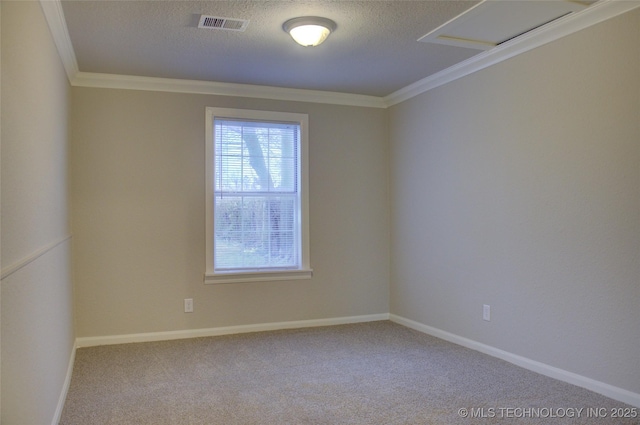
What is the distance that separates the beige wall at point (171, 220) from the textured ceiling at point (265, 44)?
0.37m

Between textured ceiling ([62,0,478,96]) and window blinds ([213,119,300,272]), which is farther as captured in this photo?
window blinds ([213,119,300,272])

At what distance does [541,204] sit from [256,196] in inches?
98.5

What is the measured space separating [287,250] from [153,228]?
1269mm

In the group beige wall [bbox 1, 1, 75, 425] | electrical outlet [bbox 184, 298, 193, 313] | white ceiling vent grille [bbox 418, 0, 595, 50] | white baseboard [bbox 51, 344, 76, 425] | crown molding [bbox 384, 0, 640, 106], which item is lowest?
white baseboard [bbox 51, 344, 76, 425]

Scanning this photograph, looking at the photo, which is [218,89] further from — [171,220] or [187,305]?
[187,305]

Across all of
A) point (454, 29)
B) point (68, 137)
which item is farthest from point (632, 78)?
point (68, 137)

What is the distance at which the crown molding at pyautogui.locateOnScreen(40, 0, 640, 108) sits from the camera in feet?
9.21

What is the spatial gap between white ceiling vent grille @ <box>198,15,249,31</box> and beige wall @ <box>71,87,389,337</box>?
1456 millimetres

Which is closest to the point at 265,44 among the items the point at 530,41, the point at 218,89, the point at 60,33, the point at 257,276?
the point at 218,89

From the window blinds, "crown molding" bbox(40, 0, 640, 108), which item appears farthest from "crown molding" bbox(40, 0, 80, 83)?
the window blinds

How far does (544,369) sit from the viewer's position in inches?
128

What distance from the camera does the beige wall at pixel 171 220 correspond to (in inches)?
162

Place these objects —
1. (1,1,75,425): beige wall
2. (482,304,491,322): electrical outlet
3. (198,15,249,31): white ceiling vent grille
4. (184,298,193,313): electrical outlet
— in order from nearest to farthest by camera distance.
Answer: (1,1,75,425): beige wall < (198,15,249,31): white ceiling vent grille < (482,304,491,322): electrical outlet < (184,298,193,313): electrical outlet

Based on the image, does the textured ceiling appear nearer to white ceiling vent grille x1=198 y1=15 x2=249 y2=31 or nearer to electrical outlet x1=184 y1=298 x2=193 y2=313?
white ceiling vent grille x1=198 y1=15 x2=249 y2=31
